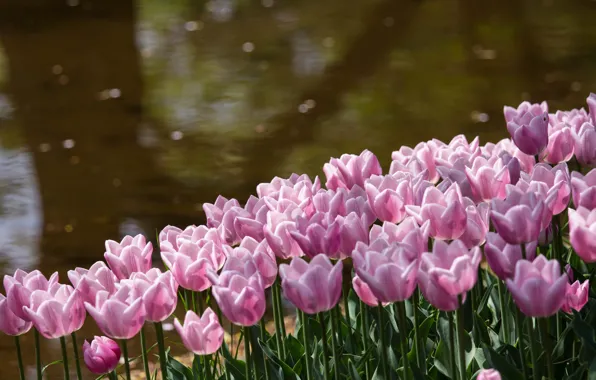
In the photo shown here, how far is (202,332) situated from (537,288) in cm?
72

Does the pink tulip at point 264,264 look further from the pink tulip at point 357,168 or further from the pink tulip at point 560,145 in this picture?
the pink tulip at point 560,145

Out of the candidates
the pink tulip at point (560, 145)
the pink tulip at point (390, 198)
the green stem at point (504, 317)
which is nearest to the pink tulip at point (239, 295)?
the pink tulip at point (390, 198)

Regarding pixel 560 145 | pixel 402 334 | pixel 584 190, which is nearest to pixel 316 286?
pixel 402 334

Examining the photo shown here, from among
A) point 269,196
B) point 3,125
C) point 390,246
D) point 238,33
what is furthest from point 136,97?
point 390,246

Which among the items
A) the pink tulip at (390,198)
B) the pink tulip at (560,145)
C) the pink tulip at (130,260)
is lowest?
the pink tulip at (130,260)

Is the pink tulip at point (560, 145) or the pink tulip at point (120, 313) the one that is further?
the pink tulip at point (560, 145)

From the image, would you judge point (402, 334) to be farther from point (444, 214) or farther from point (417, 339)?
point (444, 214)

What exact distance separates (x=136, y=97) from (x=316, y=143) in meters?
2.33

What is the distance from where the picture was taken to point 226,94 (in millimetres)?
9328

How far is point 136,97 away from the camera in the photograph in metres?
9.21

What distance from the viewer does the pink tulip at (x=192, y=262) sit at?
232cm

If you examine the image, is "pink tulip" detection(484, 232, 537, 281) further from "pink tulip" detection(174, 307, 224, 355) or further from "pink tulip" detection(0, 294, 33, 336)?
"pink tulip" detection(0, 294, 33, 336)

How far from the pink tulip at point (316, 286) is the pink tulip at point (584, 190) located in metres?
0.60

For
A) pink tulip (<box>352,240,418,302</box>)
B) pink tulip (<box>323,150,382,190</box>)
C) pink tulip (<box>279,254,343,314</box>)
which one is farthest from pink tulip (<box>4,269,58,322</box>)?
pink tulip (<box>323,150,382,190</box>)
